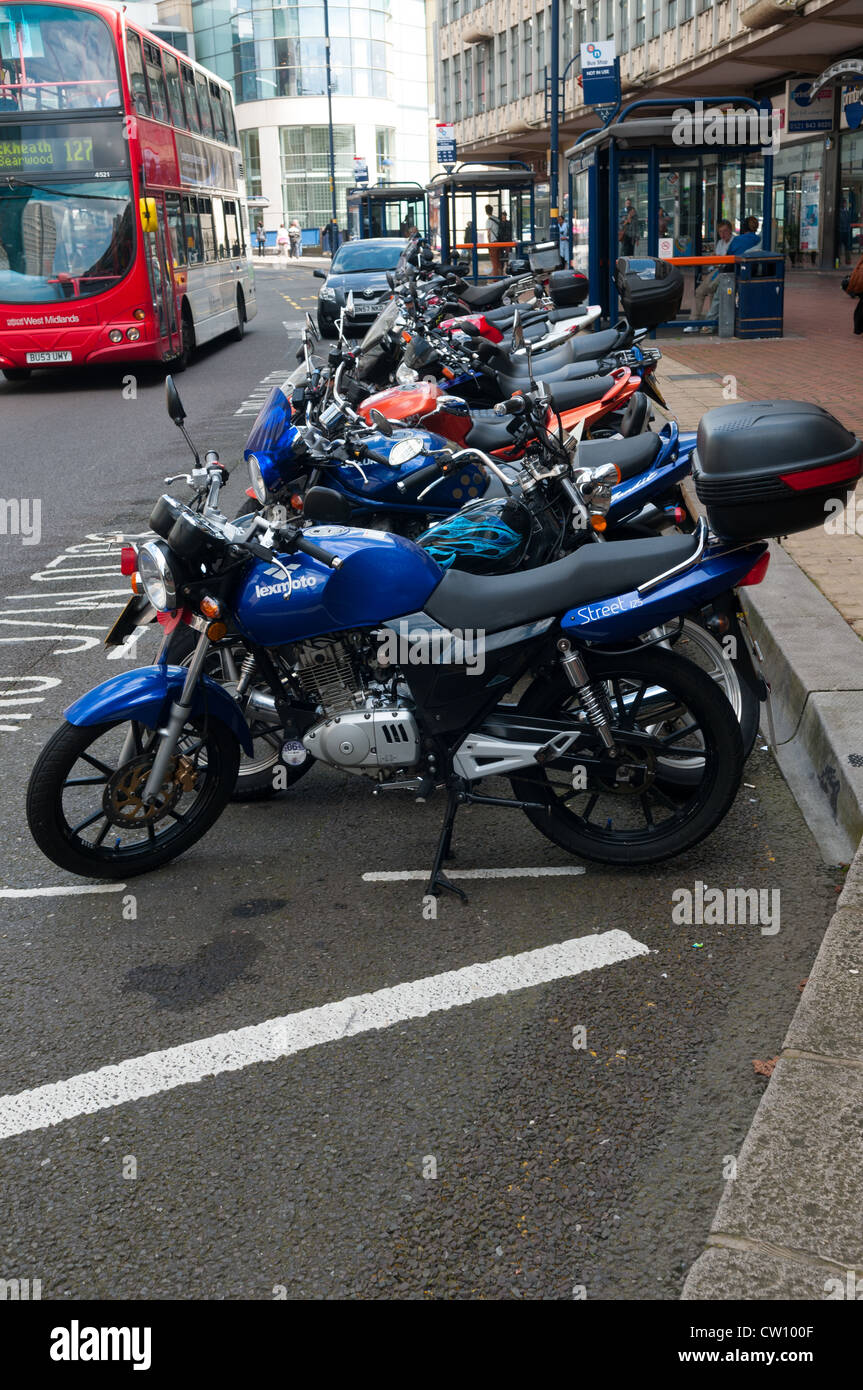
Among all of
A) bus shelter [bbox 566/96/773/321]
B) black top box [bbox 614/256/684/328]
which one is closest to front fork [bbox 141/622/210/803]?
black top box [bbox 614/256/684/328]

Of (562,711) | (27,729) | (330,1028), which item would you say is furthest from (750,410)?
(27,729)

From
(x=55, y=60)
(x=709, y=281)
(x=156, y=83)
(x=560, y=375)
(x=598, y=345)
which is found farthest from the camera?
(x=709, y=281)

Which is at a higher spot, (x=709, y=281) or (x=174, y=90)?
(x=174, y=90)

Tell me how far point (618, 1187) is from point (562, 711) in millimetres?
1610

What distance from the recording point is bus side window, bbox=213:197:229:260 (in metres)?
21.9

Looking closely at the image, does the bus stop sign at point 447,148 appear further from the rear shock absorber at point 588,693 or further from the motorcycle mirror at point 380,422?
the rear shock absorber at point 588,693

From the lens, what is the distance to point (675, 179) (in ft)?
59.8

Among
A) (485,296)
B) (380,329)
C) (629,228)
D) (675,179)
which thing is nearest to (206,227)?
(629,228)

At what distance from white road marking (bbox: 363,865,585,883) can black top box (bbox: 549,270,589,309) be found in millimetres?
8545

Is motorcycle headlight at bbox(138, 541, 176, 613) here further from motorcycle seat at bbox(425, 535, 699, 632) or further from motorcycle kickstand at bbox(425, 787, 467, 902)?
motorcycle kickstand at bbox(425, 787, 467, 902)

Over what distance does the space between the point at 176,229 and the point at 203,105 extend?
4680 millimetres

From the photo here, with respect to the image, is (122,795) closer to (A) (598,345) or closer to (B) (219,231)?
(A) (598,345)
